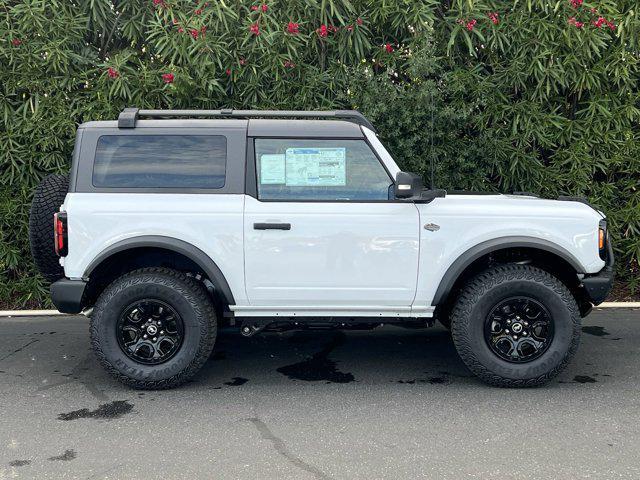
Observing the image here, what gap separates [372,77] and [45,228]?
138 inches

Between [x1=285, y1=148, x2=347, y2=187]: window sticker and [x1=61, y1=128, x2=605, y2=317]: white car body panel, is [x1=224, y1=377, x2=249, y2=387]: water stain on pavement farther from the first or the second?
[x1=285, y1=148, x2=347, y2=187]: window sticker

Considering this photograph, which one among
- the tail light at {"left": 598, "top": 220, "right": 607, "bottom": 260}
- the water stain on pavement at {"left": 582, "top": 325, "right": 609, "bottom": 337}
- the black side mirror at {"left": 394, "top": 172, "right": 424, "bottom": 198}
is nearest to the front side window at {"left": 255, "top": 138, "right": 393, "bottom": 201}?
the black side mirror at {"left": 394, "top": 172, "right": 424, "bottom": 198}

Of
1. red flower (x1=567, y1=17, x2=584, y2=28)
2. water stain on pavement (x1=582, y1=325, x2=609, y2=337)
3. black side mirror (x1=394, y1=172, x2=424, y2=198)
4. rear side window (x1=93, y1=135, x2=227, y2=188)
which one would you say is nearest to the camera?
black side mirror (x1=394, y1=172, x2=424, y2=198)

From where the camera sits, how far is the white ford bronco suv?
447 cm

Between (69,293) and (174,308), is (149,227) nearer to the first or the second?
(174,308)

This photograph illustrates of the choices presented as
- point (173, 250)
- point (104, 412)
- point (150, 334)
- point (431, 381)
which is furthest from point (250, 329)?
point (431, 381)

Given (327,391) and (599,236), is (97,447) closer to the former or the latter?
(327,391)

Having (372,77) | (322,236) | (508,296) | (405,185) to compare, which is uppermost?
(372,77)

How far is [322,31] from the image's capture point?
6.73 meters

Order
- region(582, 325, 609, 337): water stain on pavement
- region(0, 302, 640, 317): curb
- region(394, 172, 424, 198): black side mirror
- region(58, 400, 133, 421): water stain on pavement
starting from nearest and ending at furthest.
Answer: region(58, 400, 133, 421): water stain on pavement < region(394, 172, 424, 198): black side mirror < region(582, 325, 609, 337): water stain on pavement < region(0, 302, 640, 317): curb

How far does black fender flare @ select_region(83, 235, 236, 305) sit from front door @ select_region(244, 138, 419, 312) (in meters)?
0.20

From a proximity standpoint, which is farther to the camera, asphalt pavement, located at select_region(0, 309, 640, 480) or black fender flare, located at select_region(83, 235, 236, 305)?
black fender flare, located at select_region(83, 235, 236, 305)

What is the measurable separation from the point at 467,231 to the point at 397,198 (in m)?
0.53

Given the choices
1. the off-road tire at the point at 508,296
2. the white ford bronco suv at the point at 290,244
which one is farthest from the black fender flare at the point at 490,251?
the off-road tire at the point at 508,296
